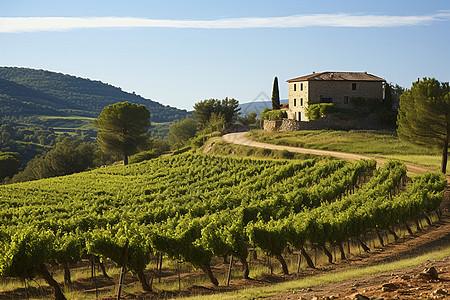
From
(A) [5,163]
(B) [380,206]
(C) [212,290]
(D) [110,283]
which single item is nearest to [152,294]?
(C) [212,290]

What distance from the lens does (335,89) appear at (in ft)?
229

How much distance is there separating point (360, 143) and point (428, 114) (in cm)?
1632

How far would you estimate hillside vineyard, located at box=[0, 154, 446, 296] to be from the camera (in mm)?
20125

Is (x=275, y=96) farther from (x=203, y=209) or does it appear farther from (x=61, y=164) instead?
(x=203, y=209)

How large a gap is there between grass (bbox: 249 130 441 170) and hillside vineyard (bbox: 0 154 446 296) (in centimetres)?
749

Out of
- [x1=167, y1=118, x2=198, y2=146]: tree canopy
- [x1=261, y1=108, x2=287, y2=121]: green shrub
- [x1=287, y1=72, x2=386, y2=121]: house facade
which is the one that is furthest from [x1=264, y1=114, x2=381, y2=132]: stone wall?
[x1=167, y1=118, x2=198, y2=146]: tree canopy

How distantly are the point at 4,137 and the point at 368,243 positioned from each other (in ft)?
452

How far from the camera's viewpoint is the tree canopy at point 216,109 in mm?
88375

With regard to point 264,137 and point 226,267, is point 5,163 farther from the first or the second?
point 226,267

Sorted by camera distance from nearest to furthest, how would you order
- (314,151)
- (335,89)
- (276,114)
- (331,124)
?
(314,151) < (331,124) < (335,89) < (276,114)

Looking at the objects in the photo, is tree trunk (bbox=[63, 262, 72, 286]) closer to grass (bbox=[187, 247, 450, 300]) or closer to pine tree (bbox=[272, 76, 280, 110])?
grass (bbox=[187, 247, 450, 300])

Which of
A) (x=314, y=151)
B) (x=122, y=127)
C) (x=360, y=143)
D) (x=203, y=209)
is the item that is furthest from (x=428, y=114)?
(x=122, y=127)

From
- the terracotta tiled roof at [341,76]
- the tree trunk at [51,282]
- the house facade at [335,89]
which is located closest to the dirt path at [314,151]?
the house facade at [335,89]

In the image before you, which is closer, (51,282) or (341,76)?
(51,282)
